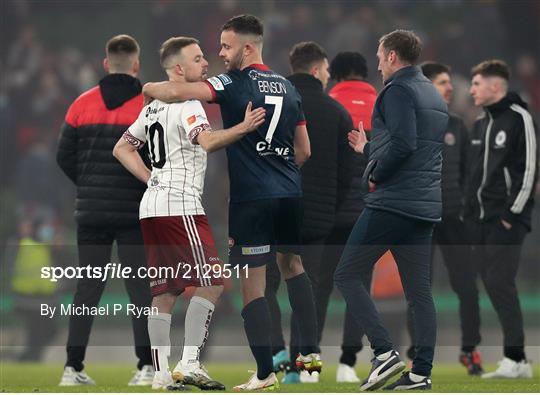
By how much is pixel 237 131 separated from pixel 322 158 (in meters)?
1.65

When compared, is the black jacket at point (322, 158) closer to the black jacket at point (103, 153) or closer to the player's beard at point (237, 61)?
the black jacket at point (103, 153)

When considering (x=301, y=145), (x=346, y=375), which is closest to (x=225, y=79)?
(x=301, y=145)

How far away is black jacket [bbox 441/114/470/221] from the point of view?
8859 mm

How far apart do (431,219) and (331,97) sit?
162 cm

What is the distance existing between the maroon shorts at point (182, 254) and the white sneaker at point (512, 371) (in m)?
2.47

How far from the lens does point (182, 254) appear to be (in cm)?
698

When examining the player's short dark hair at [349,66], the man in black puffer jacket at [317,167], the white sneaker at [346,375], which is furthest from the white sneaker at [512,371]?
the player's short dark hair at [349,66]

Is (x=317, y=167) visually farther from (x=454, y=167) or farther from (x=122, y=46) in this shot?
(x=122, y=46)

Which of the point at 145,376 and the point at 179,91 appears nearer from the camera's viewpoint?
the point at 179,91

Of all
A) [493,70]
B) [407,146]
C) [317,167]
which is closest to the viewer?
[407,146]

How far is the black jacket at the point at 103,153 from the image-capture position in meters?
7.95

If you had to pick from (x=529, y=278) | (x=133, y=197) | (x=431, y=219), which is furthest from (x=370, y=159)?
(x=529, y=278)

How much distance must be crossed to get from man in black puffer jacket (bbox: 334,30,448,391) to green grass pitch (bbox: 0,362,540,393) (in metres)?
0.50

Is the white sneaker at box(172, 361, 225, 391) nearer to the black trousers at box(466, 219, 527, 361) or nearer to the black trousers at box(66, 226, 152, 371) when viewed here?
the black trousers at box(66, 226, 152, 371)
